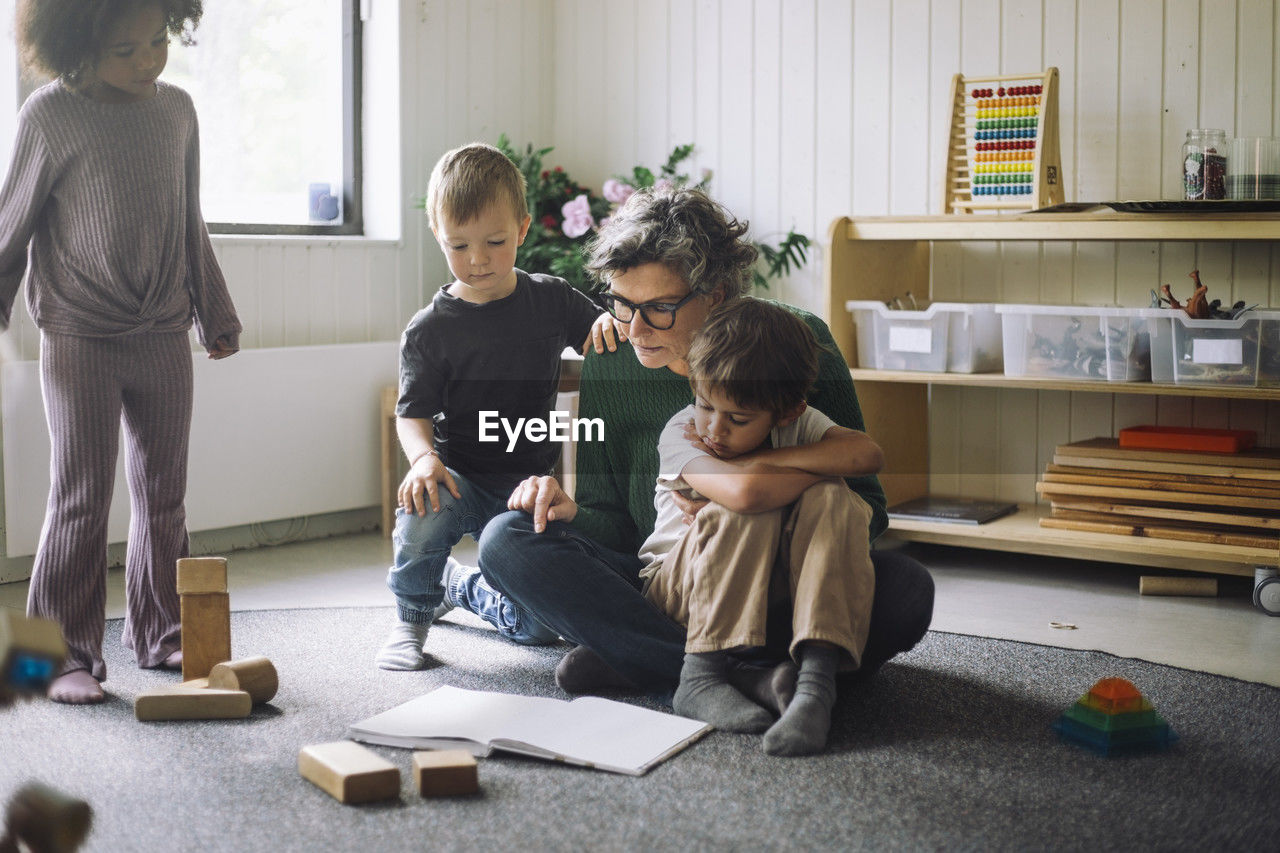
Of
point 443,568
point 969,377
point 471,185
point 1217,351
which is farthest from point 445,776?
point 1217,351

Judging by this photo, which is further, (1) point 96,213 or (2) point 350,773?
(1) point 96,213

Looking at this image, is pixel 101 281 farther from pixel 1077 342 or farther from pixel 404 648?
pixel 1077 342

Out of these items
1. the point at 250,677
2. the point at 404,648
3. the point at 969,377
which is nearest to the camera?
the point at 250,677

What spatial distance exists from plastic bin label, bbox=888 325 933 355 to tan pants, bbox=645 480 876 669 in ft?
4.28

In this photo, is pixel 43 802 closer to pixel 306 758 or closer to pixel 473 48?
pixel 306 758

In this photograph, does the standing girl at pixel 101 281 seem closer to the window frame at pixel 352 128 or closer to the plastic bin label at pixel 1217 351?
the window frame at pixel 352 128

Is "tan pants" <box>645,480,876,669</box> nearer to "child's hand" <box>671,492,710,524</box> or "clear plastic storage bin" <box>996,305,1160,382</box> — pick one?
"child's hand" <box>671,492,710,524</box>

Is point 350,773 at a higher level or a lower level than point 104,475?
lower

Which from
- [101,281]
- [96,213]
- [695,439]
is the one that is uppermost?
[96,213]

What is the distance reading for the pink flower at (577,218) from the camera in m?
3.40

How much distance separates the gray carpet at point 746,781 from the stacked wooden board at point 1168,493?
2.32 ft

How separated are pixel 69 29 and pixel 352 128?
5.14ft

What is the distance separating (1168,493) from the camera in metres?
2.73

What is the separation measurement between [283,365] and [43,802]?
6.97 ft
